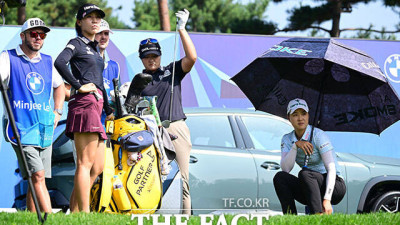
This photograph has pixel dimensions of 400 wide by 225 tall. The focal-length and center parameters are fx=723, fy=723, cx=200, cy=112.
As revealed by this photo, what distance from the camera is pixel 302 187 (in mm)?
6414

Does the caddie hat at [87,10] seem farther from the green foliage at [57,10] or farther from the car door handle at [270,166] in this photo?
the green foliage at [57,10]

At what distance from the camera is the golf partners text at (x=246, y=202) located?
7.65 m

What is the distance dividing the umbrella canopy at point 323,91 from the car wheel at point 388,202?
55.9 inches

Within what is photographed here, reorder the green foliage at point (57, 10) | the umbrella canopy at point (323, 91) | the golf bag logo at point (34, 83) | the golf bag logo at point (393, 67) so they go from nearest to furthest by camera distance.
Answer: the golf bag logo at point (34, 83), the umbrella canopy at point (323, 91), the golf bag logo at point (393, 67), the green foliage at point (57, 10)

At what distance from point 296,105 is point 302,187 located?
0.77 meters

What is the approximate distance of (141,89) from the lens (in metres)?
6.57

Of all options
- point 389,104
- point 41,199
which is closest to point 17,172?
point 41,199

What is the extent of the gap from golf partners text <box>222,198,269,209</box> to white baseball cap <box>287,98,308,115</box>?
139 centimetres

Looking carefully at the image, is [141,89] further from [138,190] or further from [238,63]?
[238,63]

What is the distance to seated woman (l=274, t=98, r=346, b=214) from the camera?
633 cm

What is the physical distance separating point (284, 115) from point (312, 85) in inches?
15.9

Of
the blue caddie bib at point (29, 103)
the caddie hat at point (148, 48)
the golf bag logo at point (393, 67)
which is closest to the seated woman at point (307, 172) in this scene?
the caddie hat at point (148, 48)

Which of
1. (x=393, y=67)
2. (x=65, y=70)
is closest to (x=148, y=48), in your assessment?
(x=65, y=70)

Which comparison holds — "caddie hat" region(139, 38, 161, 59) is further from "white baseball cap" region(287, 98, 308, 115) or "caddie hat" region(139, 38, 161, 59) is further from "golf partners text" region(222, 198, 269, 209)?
"golf partners text" region(222, 198, 269, 209)
